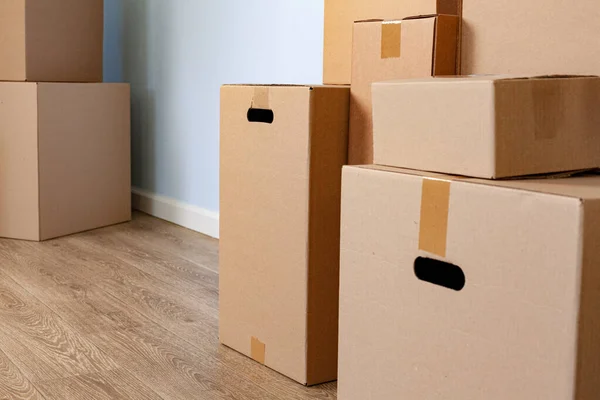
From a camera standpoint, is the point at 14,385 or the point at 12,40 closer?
the point at 14,385

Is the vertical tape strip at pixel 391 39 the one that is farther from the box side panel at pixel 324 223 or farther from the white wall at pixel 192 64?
the white wall at pixel 192 64

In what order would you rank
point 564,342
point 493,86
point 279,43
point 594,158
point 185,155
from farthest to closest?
point 185,155, point 279,43, point 594,158, point 493,86, point 564,342

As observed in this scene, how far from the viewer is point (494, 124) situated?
3.03 feet

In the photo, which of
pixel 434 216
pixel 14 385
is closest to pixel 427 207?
pixel 434 216

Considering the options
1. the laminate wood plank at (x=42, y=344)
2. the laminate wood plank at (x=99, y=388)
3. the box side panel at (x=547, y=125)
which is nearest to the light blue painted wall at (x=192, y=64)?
the laminate wood plank at (x=42, y=344)

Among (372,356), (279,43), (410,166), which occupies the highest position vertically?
(279,43)

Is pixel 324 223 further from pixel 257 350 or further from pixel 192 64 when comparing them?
pixel 192 64

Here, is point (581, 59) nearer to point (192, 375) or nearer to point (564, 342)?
point (564, 342)

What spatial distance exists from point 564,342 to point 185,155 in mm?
2202

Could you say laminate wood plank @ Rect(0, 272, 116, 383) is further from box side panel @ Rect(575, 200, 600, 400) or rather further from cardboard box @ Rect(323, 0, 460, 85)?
box side panel @ Rect(575, 200, 600, 400)

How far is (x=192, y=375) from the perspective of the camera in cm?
143

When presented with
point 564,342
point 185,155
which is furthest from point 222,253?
point 185,155

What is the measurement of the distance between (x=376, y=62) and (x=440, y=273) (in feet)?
1.63

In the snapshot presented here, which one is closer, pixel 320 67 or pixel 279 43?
pixel 320 67
